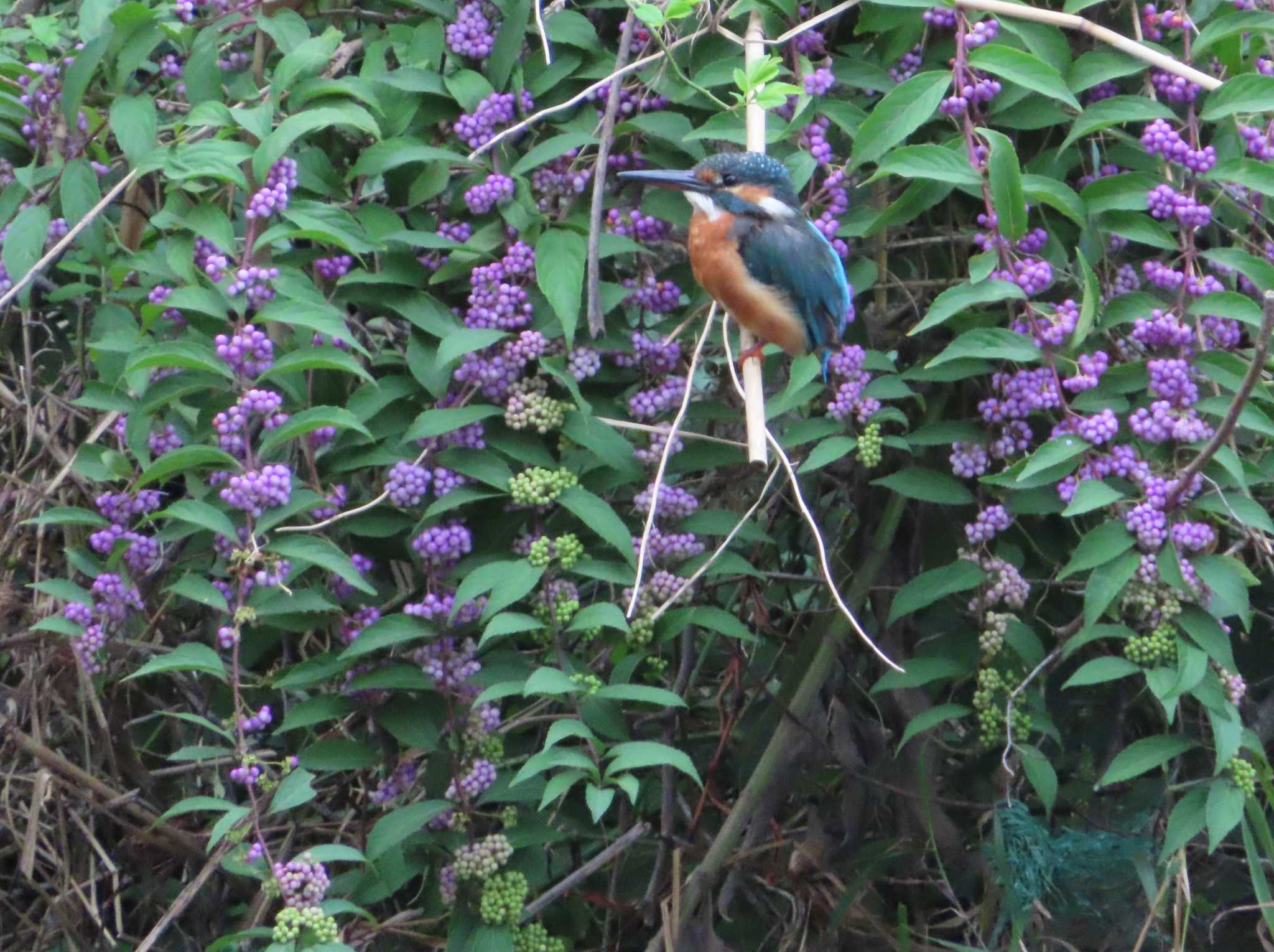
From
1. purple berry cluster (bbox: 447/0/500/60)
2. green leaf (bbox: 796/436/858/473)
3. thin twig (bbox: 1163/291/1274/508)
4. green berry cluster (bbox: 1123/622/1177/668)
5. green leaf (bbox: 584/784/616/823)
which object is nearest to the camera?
thin twig (bbox: 1163/291/1274/508)

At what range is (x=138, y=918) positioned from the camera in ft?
8.26

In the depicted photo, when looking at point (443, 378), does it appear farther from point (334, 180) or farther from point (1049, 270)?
point (1049, 270)

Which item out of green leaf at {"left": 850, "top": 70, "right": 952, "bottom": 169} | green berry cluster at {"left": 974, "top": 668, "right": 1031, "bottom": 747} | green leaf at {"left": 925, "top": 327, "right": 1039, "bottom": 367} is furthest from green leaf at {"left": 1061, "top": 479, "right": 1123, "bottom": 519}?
green leaf at {"left": 850, "top": 70, "right": 952, "bottom": 169}

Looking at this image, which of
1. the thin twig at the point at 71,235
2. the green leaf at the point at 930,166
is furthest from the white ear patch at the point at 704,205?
the thin twig at the point at 71,235

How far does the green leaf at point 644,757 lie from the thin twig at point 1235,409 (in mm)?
700

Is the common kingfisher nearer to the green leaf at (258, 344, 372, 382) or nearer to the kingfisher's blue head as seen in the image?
the kingfisher's blue head

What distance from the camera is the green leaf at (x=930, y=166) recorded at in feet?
6.06

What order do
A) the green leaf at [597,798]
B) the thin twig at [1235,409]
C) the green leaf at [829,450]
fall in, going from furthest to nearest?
1. the green leaf at [829,450]
2. the green leaf at [597,798]
3. the thin twig at [1235,409]

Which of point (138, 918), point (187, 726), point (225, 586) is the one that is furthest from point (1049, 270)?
point (138, 918)

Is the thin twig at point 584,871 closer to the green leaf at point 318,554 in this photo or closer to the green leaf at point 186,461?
the green leaf at point 318,554

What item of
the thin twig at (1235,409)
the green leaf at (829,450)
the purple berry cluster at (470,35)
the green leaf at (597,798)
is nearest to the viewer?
the thin twig at (1235,409)

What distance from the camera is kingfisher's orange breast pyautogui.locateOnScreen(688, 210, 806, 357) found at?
198 cm

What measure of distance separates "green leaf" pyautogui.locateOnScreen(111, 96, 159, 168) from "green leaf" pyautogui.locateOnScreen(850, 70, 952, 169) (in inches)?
37.2

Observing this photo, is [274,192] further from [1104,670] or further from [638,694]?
[1104,670]
